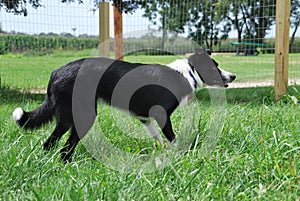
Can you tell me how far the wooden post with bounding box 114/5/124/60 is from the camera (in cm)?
509

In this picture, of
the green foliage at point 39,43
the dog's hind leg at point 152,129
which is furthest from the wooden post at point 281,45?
the green foliage at point 39,43

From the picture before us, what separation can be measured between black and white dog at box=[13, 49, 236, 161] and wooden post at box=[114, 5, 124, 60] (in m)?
1.85

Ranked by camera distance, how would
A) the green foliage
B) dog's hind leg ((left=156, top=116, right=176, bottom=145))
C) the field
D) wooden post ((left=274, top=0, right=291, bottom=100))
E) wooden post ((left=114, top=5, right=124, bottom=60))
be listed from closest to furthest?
the field
dog's hind leg ((left=156, top=116, right=176, bottom=145))
wooden post ((left=274, top=0, right=291, bottom=100))
wooden post ((left=114, top=5, right=124, bottom=60))
the green foliage

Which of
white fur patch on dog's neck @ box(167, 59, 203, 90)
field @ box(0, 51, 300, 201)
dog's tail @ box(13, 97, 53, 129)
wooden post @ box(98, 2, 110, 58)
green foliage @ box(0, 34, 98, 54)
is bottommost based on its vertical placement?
field @ box(0, 51, 300, 201)

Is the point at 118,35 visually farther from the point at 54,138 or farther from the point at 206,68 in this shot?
the point at 54,138

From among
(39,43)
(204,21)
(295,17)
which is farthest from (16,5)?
(295,17)

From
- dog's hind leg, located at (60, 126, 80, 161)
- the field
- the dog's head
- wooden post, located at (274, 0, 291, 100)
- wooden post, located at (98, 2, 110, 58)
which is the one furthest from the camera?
wooden post, located at (98, 2, 110, 58)

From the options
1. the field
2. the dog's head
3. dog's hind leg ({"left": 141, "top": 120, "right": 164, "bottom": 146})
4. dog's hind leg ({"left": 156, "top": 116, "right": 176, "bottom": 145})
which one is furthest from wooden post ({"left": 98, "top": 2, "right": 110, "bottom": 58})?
dog's hind leg ({"left": 156, "top": 116, "right": 176, "bottom": 145})

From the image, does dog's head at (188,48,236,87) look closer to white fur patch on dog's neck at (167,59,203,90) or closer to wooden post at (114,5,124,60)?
white fur patch on dog's neck at (167,59,203,90)

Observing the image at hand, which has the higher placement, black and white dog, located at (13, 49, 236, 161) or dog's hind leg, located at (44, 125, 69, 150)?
black and white dog, located at (13, 49, 236, 161)

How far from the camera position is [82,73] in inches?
109

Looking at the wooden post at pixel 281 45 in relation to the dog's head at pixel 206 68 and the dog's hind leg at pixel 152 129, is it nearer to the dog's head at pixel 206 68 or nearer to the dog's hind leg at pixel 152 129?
the dog's head at pixel 206 68

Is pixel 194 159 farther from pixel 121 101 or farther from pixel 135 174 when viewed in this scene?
pixel 121 101

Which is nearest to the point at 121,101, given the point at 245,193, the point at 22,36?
the point at 245,193
